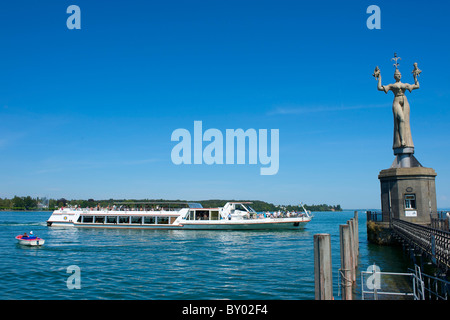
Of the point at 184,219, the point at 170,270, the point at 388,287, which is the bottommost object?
the point at 170,270

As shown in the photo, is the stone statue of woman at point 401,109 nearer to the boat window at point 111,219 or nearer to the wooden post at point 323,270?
the wooden post at point 323,270

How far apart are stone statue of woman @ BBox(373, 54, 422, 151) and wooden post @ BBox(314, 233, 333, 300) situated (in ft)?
88.0

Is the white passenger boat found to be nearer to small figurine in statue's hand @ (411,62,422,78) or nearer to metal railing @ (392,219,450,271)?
small figurine in statue's hand @ (411,62,422,78)

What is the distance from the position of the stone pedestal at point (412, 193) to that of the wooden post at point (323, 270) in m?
24.1

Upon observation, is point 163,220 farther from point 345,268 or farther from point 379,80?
point 345,268

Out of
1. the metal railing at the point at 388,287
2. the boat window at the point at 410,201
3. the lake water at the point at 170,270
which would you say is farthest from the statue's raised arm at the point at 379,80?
the metal railing at the point at 388,287

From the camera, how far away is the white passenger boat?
200 feet

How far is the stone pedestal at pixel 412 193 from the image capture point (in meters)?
31.6

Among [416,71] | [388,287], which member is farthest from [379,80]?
[388,287]

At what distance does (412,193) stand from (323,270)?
24721 mm

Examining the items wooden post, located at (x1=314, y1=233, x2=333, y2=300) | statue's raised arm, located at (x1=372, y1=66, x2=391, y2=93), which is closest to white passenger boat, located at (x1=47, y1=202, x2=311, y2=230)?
statue's raised arm, located at (x1=372, y1=66, x2=391, y2=93)

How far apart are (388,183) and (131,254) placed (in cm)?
2437

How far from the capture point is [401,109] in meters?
34.5
